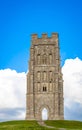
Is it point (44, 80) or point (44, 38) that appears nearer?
point (44, 80)

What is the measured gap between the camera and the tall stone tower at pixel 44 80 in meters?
103

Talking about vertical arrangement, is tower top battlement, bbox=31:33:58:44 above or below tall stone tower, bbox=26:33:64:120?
above

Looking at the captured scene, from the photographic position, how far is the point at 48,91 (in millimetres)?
104062

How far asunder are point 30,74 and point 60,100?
10329 mm

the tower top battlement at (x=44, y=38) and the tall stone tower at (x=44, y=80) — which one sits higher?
the tower top battlement at (x=44, y=38)

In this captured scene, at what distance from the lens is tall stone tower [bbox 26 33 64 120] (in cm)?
10281

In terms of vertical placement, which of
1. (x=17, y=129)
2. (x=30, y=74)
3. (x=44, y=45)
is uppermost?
(x=44, y=45)

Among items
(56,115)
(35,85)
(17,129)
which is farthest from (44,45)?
(17,129)

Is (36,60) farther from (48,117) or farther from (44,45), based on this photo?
(48,117)

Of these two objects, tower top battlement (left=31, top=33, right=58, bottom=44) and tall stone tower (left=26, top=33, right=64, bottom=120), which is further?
tower top battlement (left=31, top=33, right=58, bottom=44)

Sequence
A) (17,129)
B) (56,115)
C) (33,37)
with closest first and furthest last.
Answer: (17,129) → (56,115) → (33,37)

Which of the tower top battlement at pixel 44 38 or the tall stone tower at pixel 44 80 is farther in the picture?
the tower top battlement at pixel 44 38

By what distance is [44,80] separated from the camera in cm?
10494

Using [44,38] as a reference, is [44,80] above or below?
below
